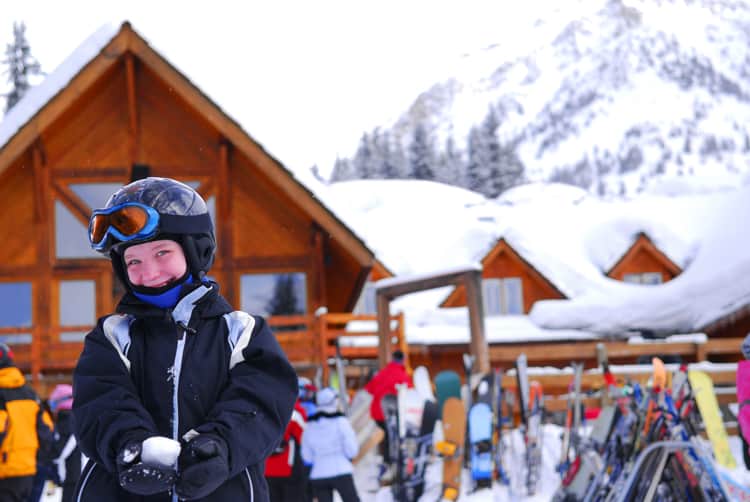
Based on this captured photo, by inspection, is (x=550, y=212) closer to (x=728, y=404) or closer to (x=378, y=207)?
(x=378, y=207)

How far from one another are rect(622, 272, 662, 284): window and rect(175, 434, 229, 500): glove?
25.1 meters

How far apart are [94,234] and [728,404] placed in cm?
1202

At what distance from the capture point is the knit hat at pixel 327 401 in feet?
27.1

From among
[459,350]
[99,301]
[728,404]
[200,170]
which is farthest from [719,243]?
[99,301]

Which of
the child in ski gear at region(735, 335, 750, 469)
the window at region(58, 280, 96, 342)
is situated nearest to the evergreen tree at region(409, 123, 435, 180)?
the window at region(58, 280, 96, 342)

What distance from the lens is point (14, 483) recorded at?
7953mm

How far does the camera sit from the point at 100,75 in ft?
50.1

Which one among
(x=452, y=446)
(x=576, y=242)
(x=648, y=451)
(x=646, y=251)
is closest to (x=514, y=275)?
(x=576, y=242)

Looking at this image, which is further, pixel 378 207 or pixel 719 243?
pixel 378 207

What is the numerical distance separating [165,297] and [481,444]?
8314 mm

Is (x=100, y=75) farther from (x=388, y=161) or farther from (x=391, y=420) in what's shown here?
(x=388, y=161)

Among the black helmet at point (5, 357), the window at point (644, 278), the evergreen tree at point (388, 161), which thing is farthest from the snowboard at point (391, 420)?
the evergreen tree at point (388, 161)

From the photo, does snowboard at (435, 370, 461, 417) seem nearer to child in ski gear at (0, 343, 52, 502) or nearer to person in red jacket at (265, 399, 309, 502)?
person in red jacket at (265, 399, 309, 502)

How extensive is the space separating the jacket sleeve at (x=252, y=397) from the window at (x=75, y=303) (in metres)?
14.0
